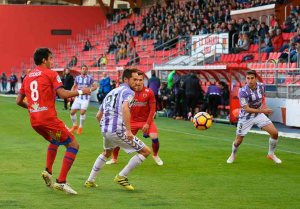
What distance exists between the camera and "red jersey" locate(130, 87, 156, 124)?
1480cm

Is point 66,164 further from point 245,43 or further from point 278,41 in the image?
point 245,43

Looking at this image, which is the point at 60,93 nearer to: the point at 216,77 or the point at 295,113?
the point at 295,113

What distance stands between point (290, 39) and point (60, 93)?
68.5ft

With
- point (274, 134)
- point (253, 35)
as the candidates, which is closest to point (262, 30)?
point (253, 35)

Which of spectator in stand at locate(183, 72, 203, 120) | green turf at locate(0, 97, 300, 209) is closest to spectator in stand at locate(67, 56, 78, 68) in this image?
spectator in stand at locate(183, 72, 203, 120)

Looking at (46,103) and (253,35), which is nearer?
(46,103)

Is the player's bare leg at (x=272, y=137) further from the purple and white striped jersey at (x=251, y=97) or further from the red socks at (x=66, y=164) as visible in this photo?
the red socks at (x=66, y=164)

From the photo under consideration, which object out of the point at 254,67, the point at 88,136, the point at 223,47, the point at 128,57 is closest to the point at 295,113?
the point at 254,67

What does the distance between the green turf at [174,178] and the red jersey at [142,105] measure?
92 cm

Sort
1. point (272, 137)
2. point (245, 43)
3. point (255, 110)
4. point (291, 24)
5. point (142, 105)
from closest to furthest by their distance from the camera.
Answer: point (255, 110) < point (142, 105) < point (272, 137) < point (291, 24) < point (245, 43)

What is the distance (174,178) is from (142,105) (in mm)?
2374

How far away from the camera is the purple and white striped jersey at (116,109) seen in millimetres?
11305

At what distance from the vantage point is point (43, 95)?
11141 millimetres

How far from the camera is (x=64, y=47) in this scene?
204ft
